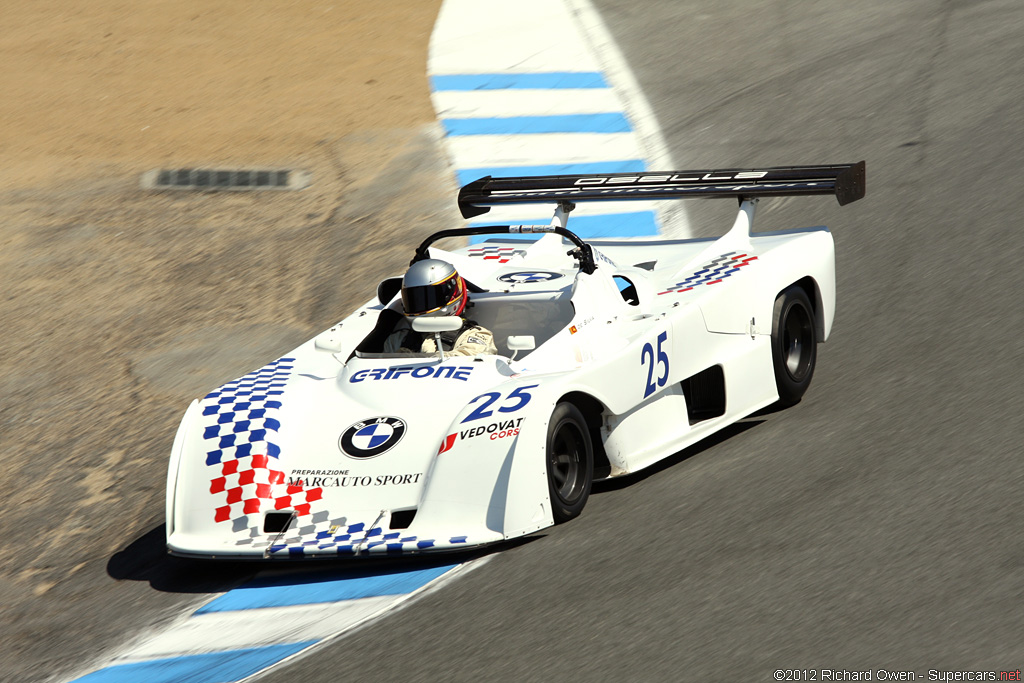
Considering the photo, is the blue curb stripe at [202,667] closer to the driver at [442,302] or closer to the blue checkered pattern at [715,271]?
the driver at [442,302]

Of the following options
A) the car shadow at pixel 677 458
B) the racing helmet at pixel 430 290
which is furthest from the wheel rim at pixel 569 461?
the racing helmet at pixel 430 290

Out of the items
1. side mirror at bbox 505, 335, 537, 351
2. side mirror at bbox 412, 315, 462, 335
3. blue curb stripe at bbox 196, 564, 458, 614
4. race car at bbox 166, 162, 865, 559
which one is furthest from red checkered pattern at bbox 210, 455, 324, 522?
side mirror at bbox 505, 335, 537, 351

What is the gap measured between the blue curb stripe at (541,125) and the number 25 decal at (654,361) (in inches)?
251

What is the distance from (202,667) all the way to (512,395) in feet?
6.27

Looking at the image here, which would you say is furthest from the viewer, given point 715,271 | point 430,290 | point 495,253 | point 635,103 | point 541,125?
point 635,103

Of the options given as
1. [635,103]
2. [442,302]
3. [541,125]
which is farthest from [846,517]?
[635,103]

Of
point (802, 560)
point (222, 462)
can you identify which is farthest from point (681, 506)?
point (222, 462)

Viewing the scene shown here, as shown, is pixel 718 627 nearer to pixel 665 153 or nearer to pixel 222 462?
pixel 222 462

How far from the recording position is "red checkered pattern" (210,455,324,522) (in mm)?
6199

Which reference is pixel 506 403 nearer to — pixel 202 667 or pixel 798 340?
pixel 202 667

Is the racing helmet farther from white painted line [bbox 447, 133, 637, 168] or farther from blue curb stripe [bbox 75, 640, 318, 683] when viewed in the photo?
white painted line [bbox 447, 133, 637, 168]

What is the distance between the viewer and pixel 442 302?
6863mm

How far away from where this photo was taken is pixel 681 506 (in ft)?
20.9

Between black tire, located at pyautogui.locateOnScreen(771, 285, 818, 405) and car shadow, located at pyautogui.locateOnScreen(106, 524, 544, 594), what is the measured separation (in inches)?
90.4
